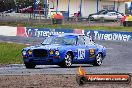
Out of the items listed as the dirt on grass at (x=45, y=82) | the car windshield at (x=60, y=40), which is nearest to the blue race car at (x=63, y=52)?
the car windshield at (x=60, y=40)

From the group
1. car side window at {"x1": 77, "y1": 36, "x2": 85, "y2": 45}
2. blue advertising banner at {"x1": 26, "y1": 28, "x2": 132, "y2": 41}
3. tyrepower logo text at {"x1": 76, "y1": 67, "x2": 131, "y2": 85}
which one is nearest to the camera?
tyrepower logo text at {"x1": 76, "y1": 67, "x2": 131, "y2": 85}

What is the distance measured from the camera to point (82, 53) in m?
21.0

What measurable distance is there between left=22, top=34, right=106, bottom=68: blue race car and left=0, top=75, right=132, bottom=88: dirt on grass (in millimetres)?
4188

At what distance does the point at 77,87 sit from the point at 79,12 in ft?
178

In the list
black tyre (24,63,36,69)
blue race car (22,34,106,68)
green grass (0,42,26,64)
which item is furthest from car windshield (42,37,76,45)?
green grass (0,42,26,64)

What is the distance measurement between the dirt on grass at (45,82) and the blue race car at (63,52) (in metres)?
4.19

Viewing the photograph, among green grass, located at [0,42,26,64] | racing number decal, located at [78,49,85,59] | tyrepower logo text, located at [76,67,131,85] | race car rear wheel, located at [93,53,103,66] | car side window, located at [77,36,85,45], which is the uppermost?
tyrepower logo text, located at [76,67,131,85]

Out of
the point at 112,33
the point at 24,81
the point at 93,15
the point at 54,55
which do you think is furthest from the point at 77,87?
the point at 93,15

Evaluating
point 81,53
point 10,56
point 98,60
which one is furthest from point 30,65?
point 10,56

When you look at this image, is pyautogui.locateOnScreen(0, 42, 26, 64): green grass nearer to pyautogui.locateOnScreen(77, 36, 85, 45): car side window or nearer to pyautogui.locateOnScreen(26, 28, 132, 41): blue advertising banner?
pyautogui.locateOnScreen(77, 36, 85, 45): car side window

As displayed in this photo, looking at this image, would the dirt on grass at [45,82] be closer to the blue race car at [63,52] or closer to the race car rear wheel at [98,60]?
the blue race car at [63,52]

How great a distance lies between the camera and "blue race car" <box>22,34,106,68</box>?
64.3 ft

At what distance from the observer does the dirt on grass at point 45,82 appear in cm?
1260

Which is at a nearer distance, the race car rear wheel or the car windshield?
the car windshield
